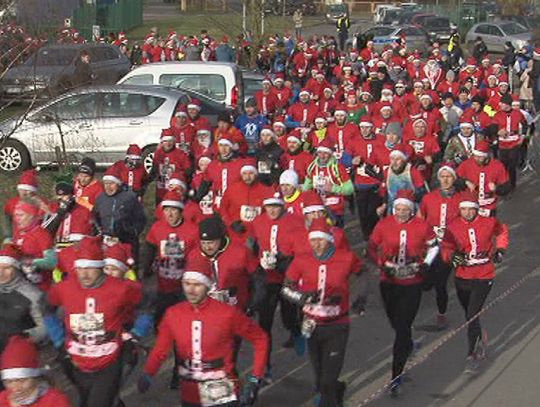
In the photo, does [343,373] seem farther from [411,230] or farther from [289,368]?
[411,230]

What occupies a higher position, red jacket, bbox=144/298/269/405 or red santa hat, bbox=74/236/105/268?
red santa hat, bbox=74/236/105/268

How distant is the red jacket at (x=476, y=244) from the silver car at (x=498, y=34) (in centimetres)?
3286

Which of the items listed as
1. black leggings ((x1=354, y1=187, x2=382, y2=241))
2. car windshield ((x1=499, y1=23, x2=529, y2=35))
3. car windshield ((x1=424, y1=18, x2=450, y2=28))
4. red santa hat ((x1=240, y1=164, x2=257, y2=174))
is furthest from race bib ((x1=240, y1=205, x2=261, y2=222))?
car windshield ((x1=424, y1=18, x2=450, y2=28))

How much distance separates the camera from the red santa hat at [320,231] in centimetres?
796

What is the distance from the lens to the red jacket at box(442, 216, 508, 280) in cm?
947

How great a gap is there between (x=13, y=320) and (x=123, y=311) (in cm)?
95

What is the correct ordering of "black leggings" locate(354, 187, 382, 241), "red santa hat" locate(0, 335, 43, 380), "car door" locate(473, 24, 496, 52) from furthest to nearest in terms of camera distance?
1. "car door" locate(473, 24, 496, 52)
2. "black leggings" locate(354, 187, 382, 241)
3. "red santa hat" locate(0, 335, 43, 380)

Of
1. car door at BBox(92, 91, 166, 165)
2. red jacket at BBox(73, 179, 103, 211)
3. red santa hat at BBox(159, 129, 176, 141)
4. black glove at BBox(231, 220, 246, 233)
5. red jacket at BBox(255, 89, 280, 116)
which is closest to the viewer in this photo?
black glove at BBox(231, 220, 246, 233)

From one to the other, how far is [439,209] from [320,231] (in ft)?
10.2

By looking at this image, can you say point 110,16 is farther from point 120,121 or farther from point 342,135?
point 342,135

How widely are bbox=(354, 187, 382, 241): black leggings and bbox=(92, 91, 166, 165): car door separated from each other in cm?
504

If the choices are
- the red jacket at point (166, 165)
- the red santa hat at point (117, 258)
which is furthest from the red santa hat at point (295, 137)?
the red santa hat at point (117, 258)

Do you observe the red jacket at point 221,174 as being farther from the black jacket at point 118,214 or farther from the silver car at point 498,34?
the silver car at point 498,34

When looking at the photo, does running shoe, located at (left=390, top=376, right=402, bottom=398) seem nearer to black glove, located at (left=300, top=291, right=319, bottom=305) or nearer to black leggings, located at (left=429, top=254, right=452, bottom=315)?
black glove, located at (left=300, top=291, right=319, bottom=305)
